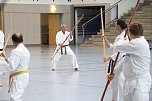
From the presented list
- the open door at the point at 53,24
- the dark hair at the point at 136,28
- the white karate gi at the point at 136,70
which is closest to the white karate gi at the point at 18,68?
the white karate gi at the point at 136,70

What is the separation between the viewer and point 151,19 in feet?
109

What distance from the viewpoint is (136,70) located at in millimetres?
6324

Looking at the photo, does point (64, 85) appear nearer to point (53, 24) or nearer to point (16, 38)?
point (16, 38)

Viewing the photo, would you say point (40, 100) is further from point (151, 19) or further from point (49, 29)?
point (49, 29)

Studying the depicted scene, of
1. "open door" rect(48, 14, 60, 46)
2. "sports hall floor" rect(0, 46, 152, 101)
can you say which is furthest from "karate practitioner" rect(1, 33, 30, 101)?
"open door" rect(48, 14, 60, 46)

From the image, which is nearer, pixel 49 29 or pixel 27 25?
pixel 27 25

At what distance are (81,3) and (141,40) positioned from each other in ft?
105

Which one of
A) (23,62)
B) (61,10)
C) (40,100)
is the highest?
(61,10)

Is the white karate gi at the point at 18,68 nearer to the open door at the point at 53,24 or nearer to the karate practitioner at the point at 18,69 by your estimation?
the karate practitioner at the point at 18,69

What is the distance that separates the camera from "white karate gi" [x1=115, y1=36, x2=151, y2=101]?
6.28 metres

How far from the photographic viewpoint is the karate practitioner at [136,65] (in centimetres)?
629

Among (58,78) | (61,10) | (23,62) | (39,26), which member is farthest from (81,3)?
(23,62)

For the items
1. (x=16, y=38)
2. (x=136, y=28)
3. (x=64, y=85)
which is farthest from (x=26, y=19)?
(x=136, y=28)

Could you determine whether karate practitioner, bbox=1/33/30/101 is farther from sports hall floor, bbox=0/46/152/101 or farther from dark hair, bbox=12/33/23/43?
sports hall floor, bbox=0/46/152/101
